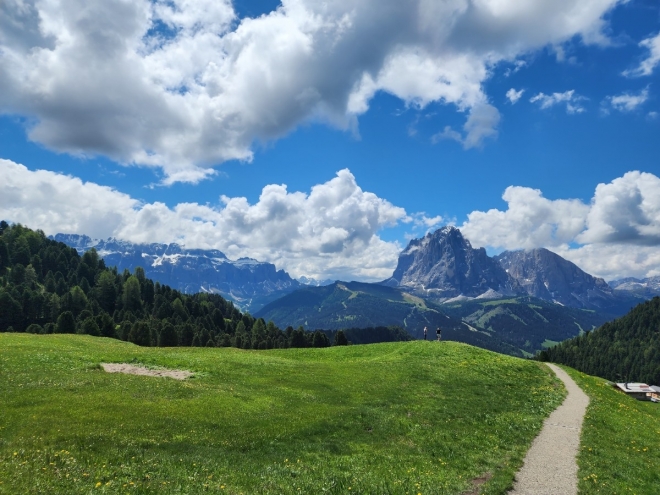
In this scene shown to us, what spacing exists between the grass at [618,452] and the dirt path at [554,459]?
54 centimetres

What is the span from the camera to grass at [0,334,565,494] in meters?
16.6

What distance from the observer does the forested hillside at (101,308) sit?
417 ft

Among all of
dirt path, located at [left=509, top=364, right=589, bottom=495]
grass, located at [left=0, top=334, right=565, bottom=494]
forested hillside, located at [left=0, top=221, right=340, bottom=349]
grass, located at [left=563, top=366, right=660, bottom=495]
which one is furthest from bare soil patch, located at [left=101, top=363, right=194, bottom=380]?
forested hillside, located at [left=0, top=221, right=340, bottom=349]

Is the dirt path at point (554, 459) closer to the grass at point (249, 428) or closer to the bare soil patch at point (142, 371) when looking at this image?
the grass at point (249, 428)

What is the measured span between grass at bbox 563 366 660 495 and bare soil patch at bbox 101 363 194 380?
32.2m

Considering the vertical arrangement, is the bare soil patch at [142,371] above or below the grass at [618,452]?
above

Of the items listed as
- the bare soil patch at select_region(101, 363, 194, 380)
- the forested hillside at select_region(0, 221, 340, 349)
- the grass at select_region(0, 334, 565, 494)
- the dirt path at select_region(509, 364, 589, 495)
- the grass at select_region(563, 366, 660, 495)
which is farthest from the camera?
the forested hillside at select_region(0, 221, 340, 349)

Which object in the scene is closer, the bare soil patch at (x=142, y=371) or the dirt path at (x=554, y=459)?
the dirt path at (x=554, y=459)

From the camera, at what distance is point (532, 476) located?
20875 mm

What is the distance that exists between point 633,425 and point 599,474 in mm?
17841

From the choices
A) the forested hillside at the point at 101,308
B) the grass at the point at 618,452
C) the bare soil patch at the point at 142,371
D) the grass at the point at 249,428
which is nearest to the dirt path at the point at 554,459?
the grass at the point at 618,452

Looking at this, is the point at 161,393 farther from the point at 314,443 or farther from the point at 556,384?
the point at 556,384

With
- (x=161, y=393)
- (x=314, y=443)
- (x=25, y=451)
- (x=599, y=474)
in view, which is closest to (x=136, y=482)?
(x=25, y=451)

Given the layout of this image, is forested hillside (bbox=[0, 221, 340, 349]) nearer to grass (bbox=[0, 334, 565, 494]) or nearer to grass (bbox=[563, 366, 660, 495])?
grass (bbox=[0, 334, 565, 494])
